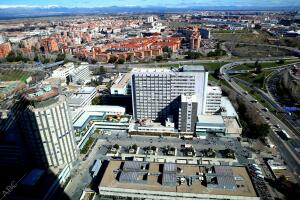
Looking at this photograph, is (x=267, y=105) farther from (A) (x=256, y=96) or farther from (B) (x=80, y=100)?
(B) (x=80, y=100)

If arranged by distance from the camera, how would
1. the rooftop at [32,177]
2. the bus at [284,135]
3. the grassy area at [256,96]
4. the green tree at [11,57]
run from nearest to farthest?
1. the rooftop at [32,177]
2. the bus at [284,135]
3. the grassy area at [256,96]
4. the green tree at [11,57]

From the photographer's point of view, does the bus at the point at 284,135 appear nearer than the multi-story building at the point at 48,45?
Yes

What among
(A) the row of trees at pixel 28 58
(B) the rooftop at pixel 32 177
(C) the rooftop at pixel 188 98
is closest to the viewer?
(B) the rooftop at pixel 32 177

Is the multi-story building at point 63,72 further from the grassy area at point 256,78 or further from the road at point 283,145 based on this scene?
the grassy area at point 256,78

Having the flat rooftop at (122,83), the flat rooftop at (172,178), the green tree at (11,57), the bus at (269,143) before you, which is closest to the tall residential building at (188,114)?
the flat rooftop at (172,178)

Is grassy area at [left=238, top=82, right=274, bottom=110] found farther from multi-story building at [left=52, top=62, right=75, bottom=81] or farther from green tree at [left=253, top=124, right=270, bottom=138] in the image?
multi-story building at [left=52, top=62, right=75, bottom=81]

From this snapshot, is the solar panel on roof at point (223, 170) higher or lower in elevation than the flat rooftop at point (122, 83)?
lower

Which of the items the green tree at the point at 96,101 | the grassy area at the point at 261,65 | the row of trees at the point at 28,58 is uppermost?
the row of trees at the point at 28,58
